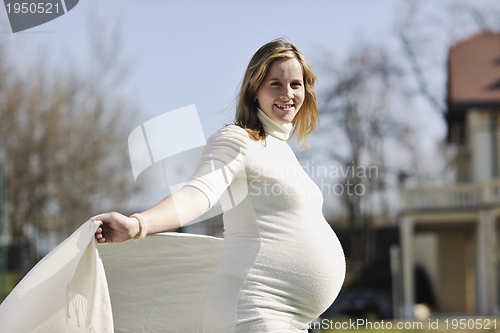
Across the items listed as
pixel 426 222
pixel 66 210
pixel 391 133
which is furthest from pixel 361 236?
pixel 66 210

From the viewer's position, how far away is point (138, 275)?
2270 millimetres

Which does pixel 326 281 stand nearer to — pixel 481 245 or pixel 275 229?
pixel 275 229

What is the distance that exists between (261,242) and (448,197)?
659 inches

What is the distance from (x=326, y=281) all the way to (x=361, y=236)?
23712mm

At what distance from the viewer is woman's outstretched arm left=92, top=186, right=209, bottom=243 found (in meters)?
1.46

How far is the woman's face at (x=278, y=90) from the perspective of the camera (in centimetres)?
191

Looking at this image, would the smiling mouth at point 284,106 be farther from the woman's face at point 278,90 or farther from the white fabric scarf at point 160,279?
the white fabric scarf at point 160,279

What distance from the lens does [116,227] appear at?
1460mm

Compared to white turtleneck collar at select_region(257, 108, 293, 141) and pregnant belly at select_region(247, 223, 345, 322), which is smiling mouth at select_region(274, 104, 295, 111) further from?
pregnant belly at select_region(247, 223, 345, 322)

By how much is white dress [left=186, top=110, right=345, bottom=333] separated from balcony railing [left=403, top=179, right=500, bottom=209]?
53.5 ft
